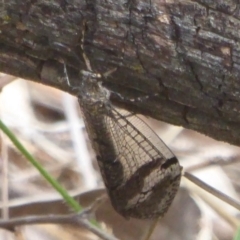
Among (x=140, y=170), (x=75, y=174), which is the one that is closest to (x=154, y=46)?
(x=140, y=170)

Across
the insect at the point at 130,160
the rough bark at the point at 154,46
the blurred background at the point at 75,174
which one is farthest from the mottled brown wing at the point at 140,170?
the blurred background at the point at 75,174

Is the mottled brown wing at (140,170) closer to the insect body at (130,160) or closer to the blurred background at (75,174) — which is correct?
the insect body at (130,160)

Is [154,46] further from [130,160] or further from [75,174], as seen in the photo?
[75,174]

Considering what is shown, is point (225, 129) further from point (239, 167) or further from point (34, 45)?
point (239, 167)

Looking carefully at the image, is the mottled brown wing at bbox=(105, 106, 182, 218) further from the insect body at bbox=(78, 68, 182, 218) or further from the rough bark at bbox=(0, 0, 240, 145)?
the rough bark at bbox=(0, 0, 240, 145)

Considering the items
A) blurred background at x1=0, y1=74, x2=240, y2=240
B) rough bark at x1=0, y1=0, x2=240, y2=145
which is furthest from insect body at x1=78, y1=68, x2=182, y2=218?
blurred background at x1=0, y1=74, x2=240, y2=240

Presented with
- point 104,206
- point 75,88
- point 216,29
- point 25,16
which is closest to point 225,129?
point 216,29
